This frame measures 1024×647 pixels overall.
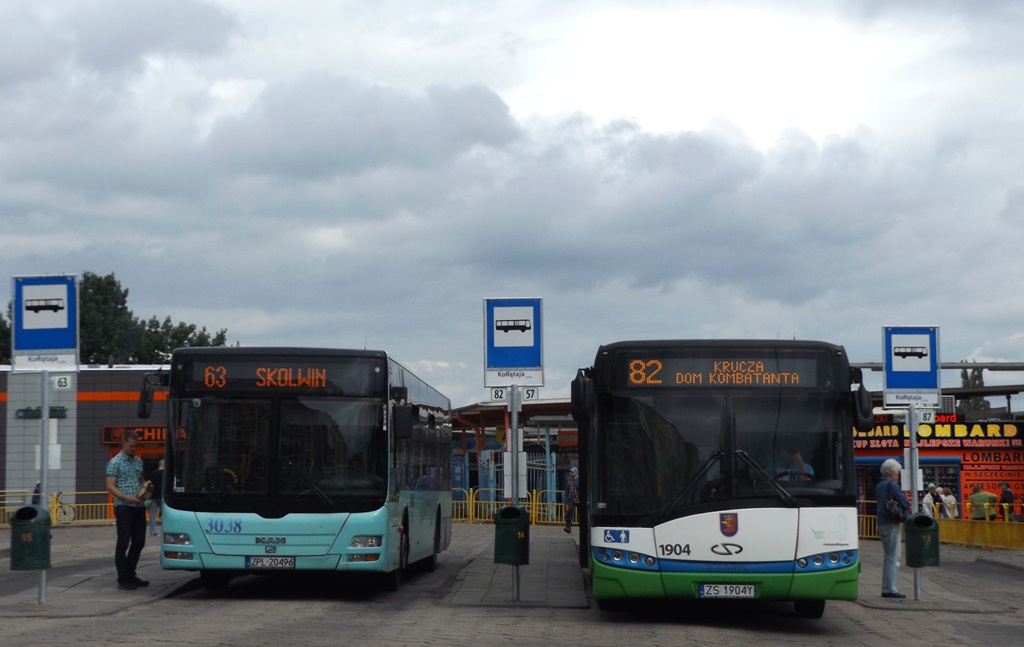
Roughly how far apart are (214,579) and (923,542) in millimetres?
8404

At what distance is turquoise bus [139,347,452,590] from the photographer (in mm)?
15445

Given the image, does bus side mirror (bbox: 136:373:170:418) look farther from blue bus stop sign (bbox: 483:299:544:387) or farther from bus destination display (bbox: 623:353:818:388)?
bus destination display (bbox: 623:353:818:388)

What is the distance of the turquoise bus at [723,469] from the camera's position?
13.1 m

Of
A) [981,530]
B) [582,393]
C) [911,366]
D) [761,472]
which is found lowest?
[981,530]

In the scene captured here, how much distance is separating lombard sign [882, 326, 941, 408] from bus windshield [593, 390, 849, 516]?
244 inches

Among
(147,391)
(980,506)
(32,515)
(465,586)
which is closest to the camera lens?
(32,515)

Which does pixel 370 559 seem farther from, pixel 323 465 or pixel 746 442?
pixel 746 442

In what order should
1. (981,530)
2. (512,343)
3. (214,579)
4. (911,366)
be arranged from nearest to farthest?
(512,343), (214,579), (911,366), (981,530)

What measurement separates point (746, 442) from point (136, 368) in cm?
4657

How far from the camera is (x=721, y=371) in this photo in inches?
532

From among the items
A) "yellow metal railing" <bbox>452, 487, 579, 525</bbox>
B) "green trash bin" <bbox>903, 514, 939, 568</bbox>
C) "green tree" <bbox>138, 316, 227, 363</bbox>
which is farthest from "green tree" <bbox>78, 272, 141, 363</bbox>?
"green trash bin" <bbox>903, 514, 939, 568</bbox>

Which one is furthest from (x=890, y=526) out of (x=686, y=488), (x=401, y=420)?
(x=401, y=420)

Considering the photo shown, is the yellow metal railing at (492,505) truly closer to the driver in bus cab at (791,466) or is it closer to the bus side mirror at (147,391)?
the bus side mirror at (147,391)

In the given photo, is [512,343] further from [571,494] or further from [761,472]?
[571,494]
